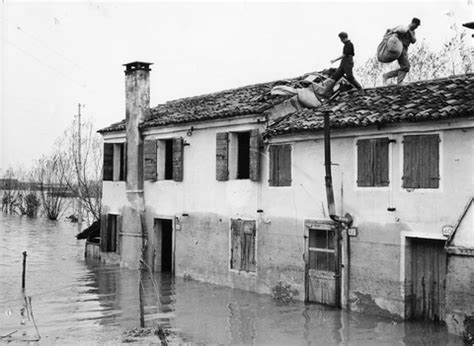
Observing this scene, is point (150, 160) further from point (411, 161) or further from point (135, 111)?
point (411, 161)

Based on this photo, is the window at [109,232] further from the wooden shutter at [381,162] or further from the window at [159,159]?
the wooden shutter at [381,162]

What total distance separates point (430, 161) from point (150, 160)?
1029 centimetres

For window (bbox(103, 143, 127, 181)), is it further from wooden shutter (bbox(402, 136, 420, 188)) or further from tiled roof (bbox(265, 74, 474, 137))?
wooden shutter (bbox(402, 136, 420, 188))

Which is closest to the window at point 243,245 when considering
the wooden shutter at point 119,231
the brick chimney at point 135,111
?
the brick chimney at point 135,111

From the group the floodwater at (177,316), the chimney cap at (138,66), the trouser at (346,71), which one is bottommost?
the floodwater at (177,316)

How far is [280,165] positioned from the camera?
15367 mm

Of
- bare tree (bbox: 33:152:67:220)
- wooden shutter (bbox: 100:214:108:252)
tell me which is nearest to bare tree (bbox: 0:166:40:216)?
bare tree (bbox: 33:152:67:220)

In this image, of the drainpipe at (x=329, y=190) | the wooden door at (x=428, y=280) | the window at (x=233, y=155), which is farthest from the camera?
the window at (x=233, y=155)

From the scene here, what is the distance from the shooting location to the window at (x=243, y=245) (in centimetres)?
1609

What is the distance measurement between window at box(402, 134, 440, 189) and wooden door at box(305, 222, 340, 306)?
2.30 meters

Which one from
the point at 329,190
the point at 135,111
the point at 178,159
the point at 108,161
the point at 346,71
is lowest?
the point at 329,190

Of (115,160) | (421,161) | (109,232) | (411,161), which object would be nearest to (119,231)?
(109,232)

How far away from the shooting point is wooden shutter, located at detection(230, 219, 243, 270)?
53.9ft

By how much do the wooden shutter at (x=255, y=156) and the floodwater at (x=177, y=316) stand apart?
124 inches
